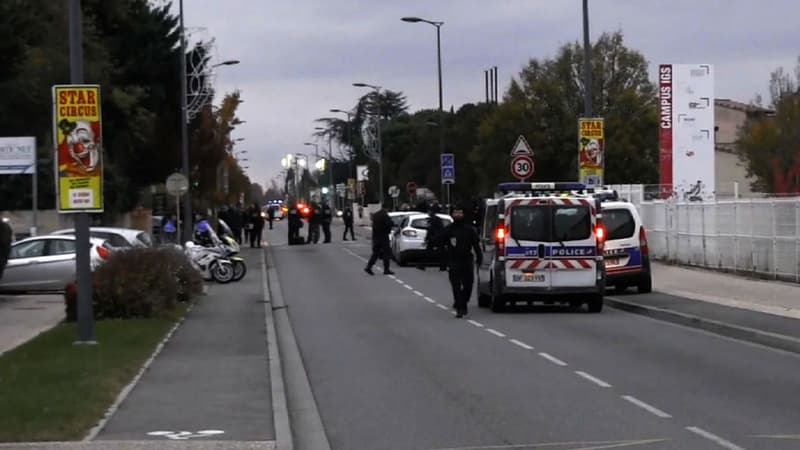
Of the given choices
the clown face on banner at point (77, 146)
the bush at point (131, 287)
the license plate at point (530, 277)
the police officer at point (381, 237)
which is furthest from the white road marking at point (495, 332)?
the police officer at point (381, 237)

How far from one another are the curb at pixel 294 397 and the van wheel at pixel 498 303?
3736 mm

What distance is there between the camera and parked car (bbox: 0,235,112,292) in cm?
3048

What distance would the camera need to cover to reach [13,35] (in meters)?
27.5

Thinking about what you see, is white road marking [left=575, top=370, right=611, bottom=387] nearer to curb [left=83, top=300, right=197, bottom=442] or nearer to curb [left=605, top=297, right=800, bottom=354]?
curb [left=605, top=297, right=800, bottom=354]

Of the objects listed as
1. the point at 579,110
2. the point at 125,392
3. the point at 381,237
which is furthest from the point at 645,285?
the point at 579,110

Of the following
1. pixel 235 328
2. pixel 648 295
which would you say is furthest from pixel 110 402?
pixel 648 295

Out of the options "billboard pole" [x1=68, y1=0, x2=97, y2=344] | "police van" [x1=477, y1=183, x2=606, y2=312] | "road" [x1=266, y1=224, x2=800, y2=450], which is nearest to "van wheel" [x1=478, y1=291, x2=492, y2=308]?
"road" [x1=266, y1=224, x2=800, y2=450]

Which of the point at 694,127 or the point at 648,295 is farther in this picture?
the point at 694,127

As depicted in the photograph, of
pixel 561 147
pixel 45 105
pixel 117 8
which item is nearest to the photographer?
pixel 45 105

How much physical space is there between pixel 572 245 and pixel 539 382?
948 cm

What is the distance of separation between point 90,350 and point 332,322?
700 centimetres

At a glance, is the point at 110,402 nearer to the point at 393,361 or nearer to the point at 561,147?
the point at 393,361

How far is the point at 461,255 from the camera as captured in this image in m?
23.5

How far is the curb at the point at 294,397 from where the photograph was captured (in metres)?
11.0
